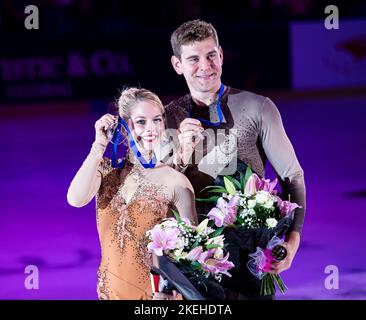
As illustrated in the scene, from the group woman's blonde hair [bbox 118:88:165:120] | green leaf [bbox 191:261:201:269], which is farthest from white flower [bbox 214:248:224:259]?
woman's blonde hair [bbox 118:88:165:120]

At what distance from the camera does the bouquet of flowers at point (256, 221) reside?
4.75 meters

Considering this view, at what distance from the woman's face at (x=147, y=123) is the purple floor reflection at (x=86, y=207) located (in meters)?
1.18

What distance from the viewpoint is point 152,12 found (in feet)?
37.2

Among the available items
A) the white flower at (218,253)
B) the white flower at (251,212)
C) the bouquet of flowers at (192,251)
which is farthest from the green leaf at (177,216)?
the white flower at (251,212)

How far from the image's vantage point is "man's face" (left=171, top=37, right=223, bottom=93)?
5.16 metres

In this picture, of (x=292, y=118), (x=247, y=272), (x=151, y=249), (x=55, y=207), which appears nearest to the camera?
(x=151, y=249)

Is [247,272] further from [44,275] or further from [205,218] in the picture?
[44,275]

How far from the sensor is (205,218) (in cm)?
509

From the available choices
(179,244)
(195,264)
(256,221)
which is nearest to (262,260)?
(256,221)

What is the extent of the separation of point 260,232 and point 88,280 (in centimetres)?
157

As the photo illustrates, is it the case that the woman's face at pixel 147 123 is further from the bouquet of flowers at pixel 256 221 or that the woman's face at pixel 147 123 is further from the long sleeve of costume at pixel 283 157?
the long sleeve of costume at pixel 283 157

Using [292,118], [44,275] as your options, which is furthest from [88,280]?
[292,118]
